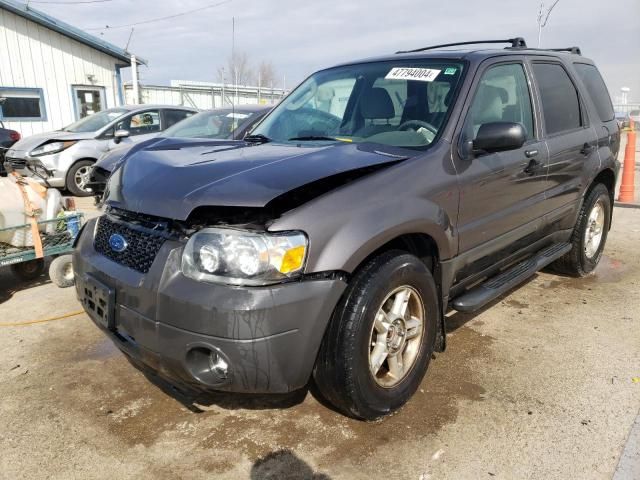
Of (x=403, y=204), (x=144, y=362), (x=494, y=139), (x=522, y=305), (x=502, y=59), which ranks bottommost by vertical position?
(x=522, y=305)

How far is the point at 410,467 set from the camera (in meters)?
2.35

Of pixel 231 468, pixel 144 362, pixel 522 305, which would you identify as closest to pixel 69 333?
pixel 144 362

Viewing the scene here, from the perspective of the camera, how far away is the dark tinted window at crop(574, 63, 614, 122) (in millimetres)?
4570

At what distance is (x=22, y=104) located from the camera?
14.3 meters

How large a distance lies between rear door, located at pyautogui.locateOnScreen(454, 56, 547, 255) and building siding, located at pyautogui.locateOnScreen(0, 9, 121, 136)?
1441cm

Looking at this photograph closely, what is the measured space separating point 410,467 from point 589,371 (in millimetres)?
1516

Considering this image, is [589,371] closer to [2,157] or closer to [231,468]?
[231,468]

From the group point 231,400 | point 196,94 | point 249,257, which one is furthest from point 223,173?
point 196,94

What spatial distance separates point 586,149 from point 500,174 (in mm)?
1574

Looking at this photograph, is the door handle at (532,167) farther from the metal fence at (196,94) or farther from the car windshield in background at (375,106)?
the metal fence at (196,94)

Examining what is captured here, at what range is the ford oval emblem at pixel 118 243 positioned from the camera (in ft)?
8.17

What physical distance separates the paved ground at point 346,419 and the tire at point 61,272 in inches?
33.4

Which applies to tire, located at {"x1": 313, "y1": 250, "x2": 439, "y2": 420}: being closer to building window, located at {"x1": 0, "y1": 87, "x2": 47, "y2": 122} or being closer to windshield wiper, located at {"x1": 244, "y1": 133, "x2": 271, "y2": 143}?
windshield wiper, located at {"x1": 244, "y1": 133, "x2": 271, "y2": 143}

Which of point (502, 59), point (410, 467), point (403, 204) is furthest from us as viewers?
point (502, 59)
